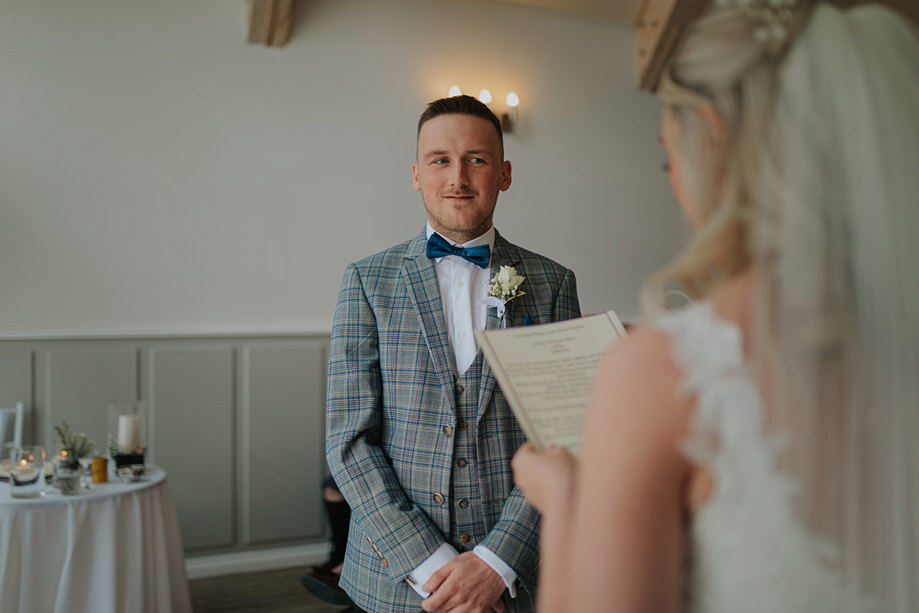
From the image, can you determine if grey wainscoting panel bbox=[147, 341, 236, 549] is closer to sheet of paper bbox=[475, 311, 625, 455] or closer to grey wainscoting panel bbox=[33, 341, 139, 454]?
grey wainscoting panel bbox=[33, 341, 139, 454]

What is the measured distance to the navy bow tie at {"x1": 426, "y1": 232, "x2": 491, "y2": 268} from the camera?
5.60ft

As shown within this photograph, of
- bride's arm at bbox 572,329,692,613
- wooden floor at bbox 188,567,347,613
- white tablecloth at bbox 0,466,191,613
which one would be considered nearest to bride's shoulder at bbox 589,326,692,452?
bride's arm at bbox 572,329,692,613

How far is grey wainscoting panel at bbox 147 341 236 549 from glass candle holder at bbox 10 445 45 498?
1.32m

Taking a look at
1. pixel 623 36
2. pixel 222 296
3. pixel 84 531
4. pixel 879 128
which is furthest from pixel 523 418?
pixel 623 36

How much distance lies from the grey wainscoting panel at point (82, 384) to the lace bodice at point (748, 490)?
12.9 feet

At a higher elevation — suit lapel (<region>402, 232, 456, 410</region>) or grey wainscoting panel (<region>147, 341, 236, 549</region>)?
suit lapel (<region>402, 232, 456, 410</region>)

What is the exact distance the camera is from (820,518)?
2.37 feet

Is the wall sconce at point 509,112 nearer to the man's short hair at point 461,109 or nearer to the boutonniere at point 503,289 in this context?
the man's short hair at point 461,109

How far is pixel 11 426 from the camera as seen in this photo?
3.68m

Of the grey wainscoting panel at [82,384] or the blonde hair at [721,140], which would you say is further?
the grey wainscoting panel at [82,384]

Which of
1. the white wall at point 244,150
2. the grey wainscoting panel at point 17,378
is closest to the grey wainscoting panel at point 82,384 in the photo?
the grey wainscoting panel at point 17,378

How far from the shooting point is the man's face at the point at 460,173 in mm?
1690

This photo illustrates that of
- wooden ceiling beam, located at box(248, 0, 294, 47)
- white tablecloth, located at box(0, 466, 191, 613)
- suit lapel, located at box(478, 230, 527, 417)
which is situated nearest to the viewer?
suit lapel, located at box(478, 230, 527, 417)

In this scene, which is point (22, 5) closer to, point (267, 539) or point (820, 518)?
point (267, 539)
